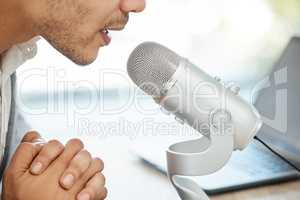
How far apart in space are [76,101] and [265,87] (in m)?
0.57

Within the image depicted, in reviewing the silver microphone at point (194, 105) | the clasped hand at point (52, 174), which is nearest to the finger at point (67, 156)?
the clasped hand at point (52, 174)

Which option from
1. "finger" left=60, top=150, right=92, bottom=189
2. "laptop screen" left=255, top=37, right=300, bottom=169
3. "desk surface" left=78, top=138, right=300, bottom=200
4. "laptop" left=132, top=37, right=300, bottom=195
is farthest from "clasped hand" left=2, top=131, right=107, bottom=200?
"laptop screen" left=255, top=37, right=300, bottom=169

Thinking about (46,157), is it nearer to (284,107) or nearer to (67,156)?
(67,156)

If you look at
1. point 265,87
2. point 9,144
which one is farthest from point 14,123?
point 265,87

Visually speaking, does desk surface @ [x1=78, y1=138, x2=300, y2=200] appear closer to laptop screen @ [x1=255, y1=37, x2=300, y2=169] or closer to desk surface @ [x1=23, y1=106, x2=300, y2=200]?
desk surface @ [x1=23, y1=106, x2=300, y2=200]

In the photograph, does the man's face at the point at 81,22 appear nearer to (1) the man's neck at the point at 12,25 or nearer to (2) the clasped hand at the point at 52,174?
(1) the man's neck at the point at 12,25

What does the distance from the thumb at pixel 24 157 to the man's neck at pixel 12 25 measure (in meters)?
0.24

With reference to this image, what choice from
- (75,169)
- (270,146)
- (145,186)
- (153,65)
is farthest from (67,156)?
(270,146)

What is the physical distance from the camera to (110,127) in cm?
151

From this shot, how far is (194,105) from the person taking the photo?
0.94 m

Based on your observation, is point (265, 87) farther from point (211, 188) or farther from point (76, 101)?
point (76, 101)

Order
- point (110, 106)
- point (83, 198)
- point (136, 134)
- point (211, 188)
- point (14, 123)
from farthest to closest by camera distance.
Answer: point (110, 106)
point (136, 134)
point (14, 123)
point (211, 188)
point (83, 198)

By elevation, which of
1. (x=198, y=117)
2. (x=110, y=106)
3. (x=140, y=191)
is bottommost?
(x=140, y=191)

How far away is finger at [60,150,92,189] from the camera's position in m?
0.90
